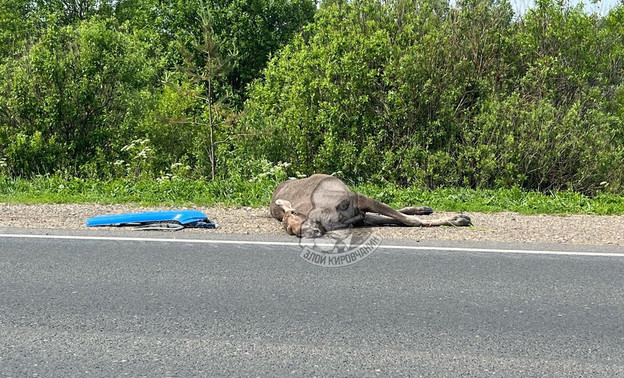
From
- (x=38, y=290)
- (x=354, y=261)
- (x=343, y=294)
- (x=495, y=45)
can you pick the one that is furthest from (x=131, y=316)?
(x=495, y=45)

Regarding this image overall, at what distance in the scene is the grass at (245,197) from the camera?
10500mm

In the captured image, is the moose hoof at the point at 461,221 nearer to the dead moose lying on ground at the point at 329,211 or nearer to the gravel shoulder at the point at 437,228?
the dead moose lying on ground at the point at 329,211

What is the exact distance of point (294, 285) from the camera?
19.9ft

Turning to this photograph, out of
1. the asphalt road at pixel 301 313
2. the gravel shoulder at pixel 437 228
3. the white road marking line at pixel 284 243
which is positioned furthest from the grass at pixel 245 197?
the asphalt road at pixel 301 313

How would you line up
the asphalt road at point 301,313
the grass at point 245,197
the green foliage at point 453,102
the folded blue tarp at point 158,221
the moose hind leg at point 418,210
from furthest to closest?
the green foliage at point 453,102 → the grass at point 245,197 → the moose hind leg at point 418,210 → the folded blue tarp at point 158,221 → the asphalt road at point 301,313

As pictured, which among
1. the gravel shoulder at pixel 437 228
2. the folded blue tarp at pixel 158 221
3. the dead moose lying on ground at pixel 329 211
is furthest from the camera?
the folded blue tarp at pixel 158 221

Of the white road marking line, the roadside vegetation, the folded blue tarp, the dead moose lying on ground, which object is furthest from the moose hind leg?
the roadside vegetation

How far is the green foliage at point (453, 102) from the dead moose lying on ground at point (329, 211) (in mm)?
5855

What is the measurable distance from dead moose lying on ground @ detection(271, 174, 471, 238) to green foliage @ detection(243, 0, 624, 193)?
586 centimetres

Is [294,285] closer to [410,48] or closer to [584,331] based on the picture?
[584,331]

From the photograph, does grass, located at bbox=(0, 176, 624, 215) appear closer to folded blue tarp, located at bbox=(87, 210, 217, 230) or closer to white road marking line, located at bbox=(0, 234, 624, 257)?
folded blue tarp, located at bbox=(87, 210, 217, 230)

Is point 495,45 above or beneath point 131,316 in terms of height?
above

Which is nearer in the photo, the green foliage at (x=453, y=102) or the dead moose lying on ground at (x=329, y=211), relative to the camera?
the dead moose lying on ground at (x=329, y=211)

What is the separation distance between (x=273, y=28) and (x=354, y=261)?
3350 cm
